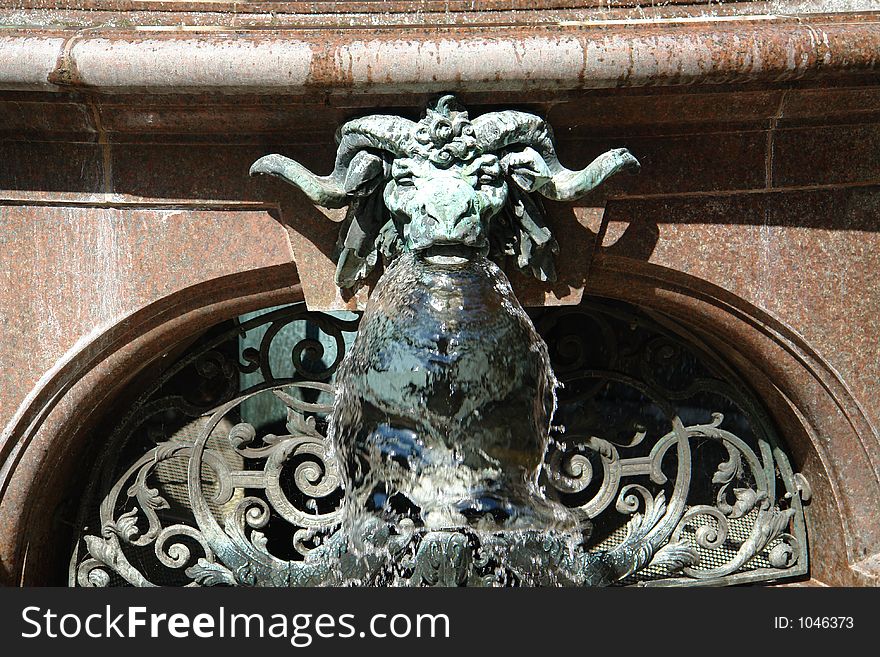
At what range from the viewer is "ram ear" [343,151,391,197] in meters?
2.31

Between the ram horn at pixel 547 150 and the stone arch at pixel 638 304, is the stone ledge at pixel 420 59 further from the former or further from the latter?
the stone arch at pixel 638 304

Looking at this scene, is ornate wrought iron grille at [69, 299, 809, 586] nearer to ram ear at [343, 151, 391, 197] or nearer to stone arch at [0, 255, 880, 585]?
stone arch at [0, 255, 880, 585]

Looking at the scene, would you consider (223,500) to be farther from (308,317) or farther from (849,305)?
(849,305)

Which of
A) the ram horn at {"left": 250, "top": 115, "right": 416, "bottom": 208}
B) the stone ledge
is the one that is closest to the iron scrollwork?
the ram horn at {"left": 250, "top": 115, "right": 416, "bottom": 208}

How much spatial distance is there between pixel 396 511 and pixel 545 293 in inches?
23.4

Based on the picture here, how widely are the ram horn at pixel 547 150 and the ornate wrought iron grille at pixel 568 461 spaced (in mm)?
583

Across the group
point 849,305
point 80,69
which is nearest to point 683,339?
point 849,305

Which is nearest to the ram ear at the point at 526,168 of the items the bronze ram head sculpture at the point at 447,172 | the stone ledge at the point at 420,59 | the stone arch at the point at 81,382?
the bronze ram head sculpture at the point at 447,172

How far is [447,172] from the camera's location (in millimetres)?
2279

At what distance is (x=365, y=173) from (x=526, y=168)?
1.07 feet

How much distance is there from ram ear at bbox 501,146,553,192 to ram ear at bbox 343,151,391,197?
0.82 feet

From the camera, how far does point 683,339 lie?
2916mm

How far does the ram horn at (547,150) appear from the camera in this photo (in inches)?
90.0

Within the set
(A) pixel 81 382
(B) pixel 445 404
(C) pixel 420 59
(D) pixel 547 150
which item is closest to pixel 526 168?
(D) pixel 547 150
